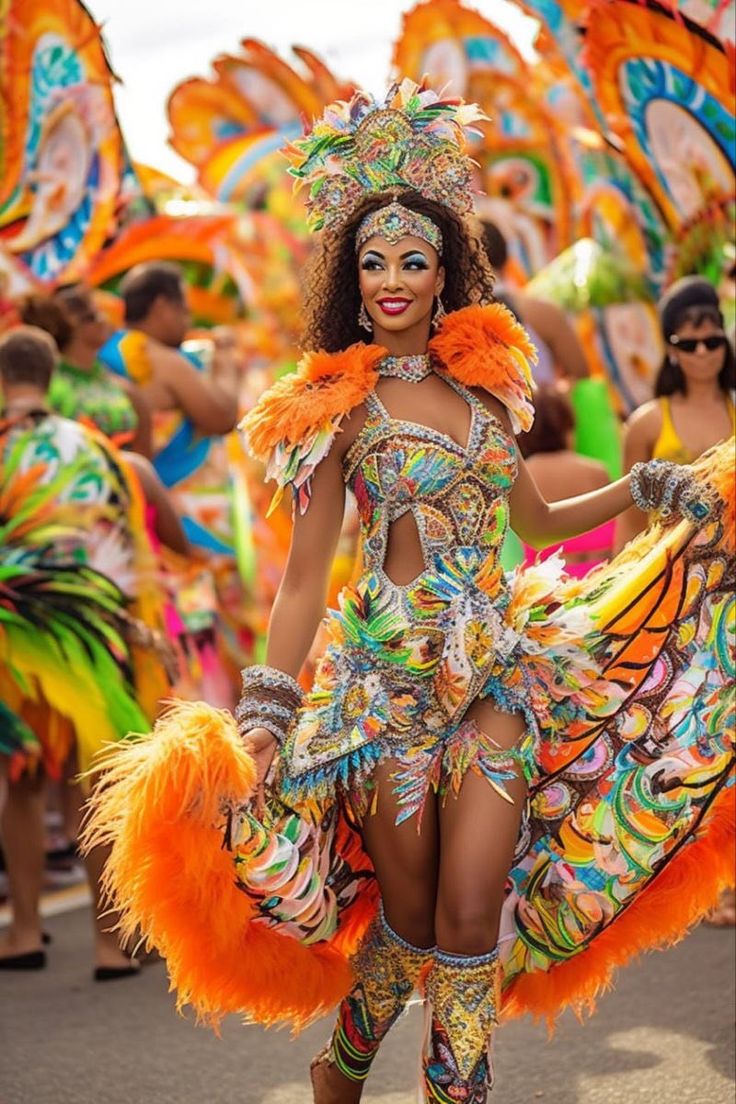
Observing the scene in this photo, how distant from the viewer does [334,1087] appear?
3.84 m

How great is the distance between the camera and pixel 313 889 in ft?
12.3

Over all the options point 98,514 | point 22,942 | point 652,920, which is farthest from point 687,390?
point 22,942

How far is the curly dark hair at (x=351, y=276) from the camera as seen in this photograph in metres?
3.99

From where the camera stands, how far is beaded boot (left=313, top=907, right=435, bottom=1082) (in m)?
3.78

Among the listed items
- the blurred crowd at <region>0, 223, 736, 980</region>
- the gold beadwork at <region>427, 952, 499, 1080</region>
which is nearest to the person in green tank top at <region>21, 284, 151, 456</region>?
the blurred crowd at <region>0, 223, 736, 980</region>

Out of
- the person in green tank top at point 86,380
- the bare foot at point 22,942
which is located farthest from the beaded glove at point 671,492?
the person in green tank top at point 86,380

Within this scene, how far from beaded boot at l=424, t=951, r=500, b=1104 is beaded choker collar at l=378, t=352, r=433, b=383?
3.77 ft

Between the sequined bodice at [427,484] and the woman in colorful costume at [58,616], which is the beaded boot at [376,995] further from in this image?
the woman in colorful costume at [58,616]

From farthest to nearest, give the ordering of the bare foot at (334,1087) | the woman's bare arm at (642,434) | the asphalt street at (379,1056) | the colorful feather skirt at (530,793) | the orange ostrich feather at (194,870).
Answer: the woman's bare arm at (642,434)
the asphalt street at (379,1056)
the bare foot at (334,1087)
the colorful feather skirt at (530,793)
the orange ostrich feather at (194,870)

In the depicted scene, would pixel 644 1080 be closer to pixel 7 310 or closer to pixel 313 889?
pixel 313 889

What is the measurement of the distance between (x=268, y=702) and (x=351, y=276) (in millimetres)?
955

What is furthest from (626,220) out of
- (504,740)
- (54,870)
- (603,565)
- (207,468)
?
(504,740)

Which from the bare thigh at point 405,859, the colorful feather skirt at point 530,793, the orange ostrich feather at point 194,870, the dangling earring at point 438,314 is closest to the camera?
the orange ostrich feather at point 194,870

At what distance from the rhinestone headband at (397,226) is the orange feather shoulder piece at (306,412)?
0.23m
